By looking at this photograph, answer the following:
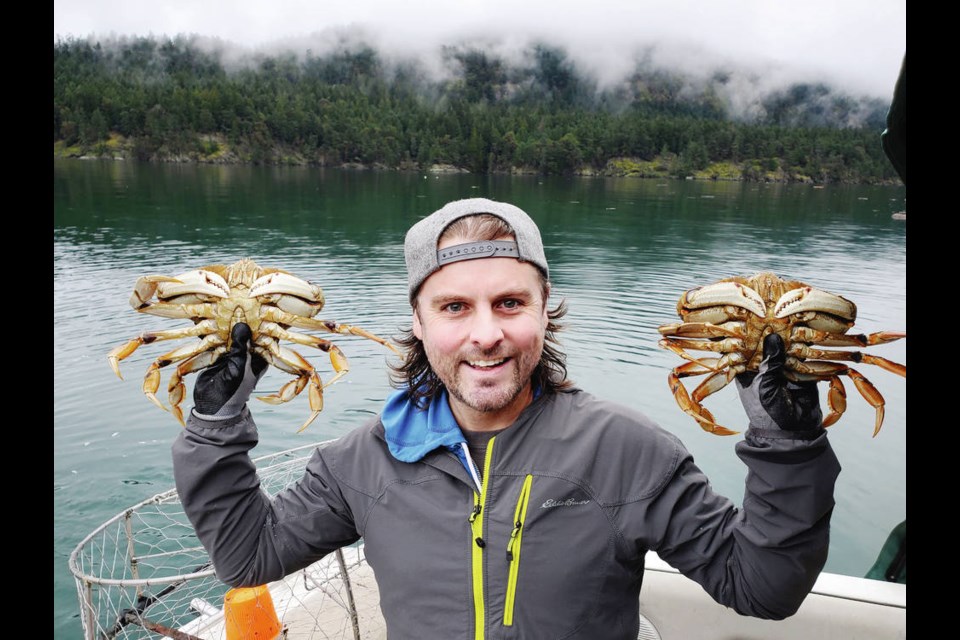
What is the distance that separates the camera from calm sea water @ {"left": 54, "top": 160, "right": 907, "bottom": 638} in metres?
9.97

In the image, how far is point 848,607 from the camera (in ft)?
11.0

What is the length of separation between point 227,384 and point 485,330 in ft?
3.27

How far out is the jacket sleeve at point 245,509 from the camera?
2.32 m

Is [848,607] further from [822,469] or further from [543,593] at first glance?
[543,593]

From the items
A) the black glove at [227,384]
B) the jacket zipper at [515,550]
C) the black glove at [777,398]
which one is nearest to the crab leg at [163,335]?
the black glove at [227,384]

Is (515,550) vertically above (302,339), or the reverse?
(302,339)

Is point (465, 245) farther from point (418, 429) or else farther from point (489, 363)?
point (418, 429)

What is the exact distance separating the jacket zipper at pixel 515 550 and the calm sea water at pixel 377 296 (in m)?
1.25

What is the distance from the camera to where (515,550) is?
2.12 m

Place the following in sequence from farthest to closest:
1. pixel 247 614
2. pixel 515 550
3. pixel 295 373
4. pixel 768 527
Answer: pixel 247 614 < pixel 295 373 < pixel 515 550 < pixel 768 527

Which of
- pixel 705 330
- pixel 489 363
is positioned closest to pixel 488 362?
pixel 489 363

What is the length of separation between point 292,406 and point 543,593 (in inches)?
417

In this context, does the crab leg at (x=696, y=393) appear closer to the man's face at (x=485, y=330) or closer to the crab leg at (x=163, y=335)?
the man's face at (x=485, y=330)
